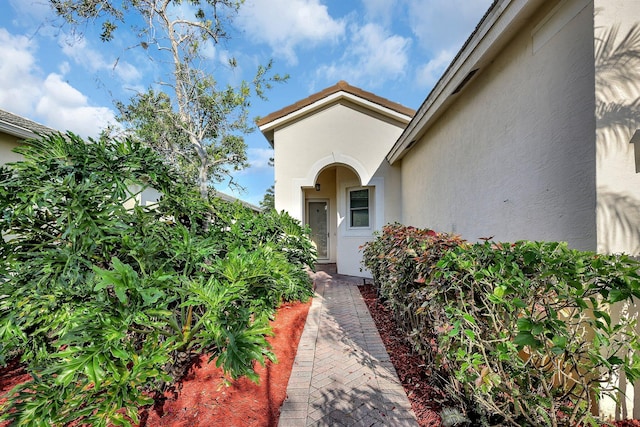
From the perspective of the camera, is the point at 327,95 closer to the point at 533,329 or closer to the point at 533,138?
the point at 533,138

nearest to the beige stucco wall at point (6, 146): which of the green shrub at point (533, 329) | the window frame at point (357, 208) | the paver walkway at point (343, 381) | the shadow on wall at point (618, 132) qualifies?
the paver walkway at point (343, 381)

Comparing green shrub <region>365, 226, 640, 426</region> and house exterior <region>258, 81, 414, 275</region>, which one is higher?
house exterior <region>258, 81, 414, 275</region>

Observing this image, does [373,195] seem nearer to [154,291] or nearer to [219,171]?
[154,291]

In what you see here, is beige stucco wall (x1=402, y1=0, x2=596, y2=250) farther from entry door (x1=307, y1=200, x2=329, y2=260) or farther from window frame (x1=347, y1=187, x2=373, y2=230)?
entry door (x1=307, y1=200, x2=329, y2=260)

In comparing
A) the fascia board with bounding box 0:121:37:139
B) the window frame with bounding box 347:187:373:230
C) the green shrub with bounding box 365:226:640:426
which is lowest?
the green shrub with bounding box 365:226:640:426

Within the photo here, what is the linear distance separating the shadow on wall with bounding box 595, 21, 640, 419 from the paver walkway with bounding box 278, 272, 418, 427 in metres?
2.05

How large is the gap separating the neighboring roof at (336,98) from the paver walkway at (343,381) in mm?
6883

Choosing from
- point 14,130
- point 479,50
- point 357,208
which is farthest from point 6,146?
point 357,208

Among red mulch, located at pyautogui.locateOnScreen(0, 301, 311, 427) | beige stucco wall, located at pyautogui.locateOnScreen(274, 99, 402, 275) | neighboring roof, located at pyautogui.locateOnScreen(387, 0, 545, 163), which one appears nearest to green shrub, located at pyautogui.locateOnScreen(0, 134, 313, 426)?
red mulch, located at pyautogui.locateOnScreen(0, 301, 311, 427)

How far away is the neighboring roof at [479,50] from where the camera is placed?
317cm

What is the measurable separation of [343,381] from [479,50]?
506 cm

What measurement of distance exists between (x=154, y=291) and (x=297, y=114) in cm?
841

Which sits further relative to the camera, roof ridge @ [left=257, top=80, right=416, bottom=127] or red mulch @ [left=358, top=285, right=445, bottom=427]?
roof ridge @ [left=257, top=80, right=416, bottom=127]

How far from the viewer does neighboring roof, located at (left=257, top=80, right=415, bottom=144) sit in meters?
9.26
